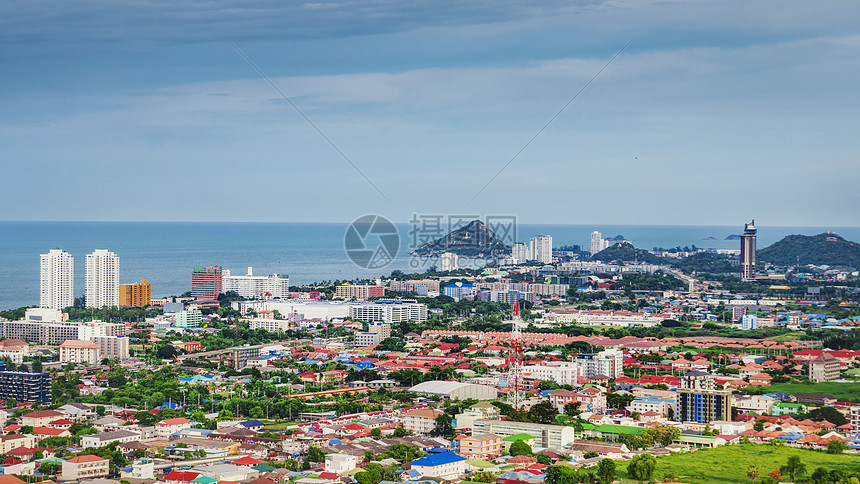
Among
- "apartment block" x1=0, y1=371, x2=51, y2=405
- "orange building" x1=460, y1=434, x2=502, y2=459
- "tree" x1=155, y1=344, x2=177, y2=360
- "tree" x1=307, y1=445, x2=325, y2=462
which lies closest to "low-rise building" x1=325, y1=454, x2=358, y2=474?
"tree" x1=307, y1=445, x2=325, y2=462

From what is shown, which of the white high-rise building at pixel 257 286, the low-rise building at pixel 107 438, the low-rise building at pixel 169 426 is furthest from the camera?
the white high-rise building at pixel 257 286

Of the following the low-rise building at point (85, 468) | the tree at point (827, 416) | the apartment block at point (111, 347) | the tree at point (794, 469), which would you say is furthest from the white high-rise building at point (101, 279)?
the tree at point (794, 469)

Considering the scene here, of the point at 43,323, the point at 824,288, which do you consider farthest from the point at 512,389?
the point at 824,288

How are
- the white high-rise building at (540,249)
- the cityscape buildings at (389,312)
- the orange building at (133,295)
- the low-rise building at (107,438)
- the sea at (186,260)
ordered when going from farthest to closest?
the white high-rise building at (540,249) < the sea at (186,260) < the orange building at (133,295) < the cityscape buildings at (389,312) < the low-rise building at (107,438)

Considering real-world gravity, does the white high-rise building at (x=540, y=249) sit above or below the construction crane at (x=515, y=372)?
above

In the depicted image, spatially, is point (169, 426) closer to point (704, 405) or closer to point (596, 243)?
point (704, 405)

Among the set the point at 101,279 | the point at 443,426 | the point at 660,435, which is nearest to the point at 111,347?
the point at 101,279

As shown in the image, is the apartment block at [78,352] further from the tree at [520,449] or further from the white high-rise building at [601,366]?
the tree at [520,449]
